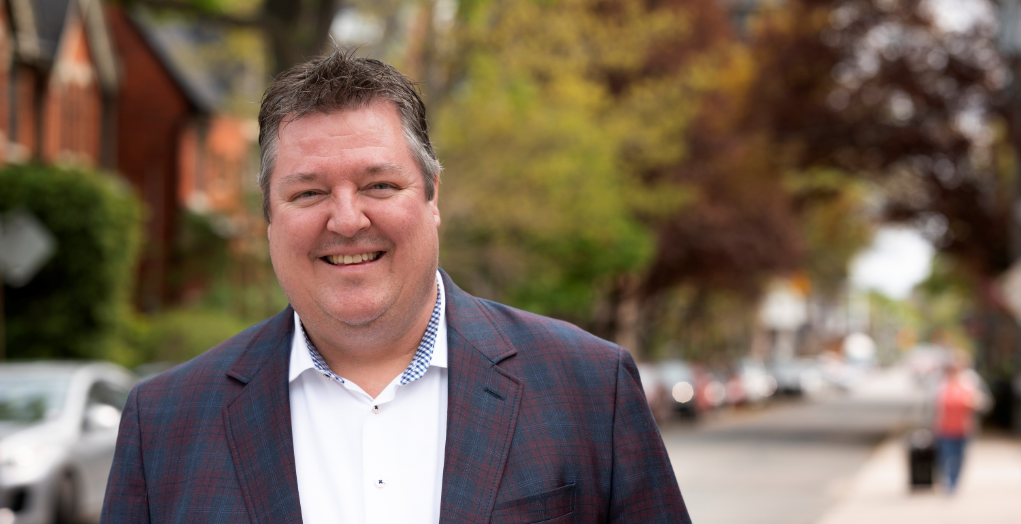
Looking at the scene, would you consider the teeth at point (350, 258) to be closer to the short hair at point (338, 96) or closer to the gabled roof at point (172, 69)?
the short hair at point (338, 96)

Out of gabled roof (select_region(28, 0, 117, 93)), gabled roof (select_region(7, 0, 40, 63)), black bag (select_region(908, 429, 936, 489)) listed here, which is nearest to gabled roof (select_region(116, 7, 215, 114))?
gabled roof (select_region(28, 0, 117, 93))

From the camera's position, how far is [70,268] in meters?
22.6

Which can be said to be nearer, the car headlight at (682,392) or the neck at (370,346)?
the neck at (370,346)

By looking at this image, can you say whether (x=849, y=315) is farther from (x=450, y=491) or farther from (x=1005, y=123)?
(x=450, y=491)

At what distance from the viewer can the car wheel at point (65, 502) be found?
33.4 ft

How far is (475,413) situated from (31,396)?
9693 millimetres

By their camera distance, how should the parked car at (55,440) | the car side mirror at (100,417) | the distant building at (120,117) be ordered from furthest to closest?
1. the distant building at (120,117)
2. the car side mirror at (100,417)
3. the parked car at (55,440)

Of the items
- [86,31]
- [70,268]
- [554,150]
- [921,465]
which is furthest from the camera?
[86,31]

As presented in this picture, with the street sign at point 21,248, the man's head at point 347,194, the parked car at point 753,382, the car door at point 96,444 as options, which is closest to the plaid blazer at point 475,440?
the man's head at point 347,194

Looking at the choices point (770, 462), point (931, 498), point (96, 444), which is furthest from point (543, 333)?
point (770, 462)

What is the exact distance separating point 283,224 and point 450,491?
575 millimetres

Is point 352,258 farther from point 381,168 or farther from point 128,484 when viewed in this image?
point 128,484

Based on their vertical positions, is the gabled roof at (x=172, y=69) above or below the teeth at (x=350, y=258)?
above

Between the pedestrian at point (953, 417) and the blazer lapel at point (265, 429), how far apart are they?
12806 mm
